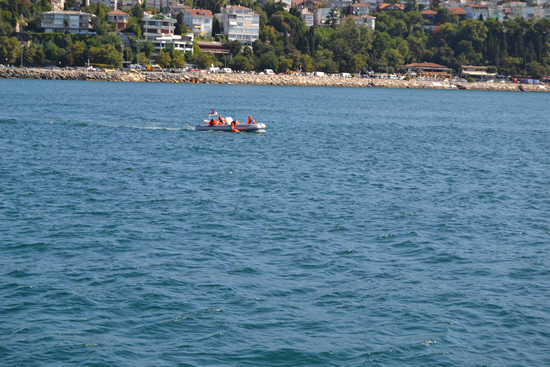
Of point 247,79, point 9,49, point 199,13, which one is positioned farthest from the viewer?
point 199,13

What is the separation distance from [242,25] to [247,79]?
3474 cm

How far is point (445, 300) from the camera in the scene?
16.1m

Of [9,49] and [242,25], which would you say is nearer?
[9,49]

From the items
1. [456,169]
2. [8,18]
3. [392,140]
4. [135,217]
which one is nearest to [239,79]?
[8,18]

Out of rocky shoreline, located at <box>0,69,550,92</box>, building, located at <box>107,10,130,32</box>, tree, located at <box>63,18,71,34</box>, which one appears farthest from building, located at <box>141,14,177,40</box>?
rocky shoreline, located at <box>0,69,550,92</box>

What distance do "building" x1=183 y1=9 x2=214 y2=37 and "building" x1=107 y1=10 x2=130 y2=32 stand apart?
18607mm

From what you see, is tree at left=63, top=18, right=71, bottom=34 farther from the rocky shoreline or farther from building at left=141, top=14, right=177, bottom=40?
the rocky shoreline

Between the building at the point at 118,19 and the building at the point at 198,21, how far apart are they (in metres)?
18.6

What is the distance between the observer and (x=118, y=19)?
17850 centimetres

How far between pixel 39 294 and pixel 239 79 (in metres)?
147

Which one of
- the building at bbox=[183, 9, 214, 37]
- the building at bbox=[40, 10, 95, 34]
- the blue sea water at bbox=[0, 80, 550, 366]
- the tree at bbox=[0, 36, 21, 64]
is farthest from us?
the building at bbox=[183, 9, 214, 37]

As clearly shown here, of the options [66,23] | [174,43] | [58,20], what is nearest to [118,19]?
[66,23]

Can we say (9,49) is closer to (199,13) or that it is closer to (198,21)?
(198,21)

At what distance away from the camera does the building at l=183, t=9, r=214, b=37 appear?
18952 cm
